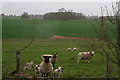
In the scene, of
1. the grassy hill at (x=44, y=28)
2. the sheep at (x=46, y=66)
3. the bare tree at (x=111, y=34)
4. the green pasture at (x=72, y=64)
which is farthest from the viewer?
the grassy hill at (x=44, y=28)

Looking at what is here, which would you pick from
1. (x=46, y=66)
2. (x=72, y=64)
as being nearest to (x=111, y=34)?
(x=46, y=66)

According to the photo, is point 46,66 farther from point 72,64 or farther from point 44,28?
point 44,28

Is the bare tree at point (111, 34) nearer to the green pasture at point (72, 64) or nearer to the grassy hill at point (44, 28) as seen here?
the green pasture at point (72, 64)

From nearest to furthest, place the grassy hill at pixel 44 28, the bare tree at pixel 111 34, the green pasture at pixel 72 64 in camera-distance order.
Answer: the bare tree at pixel 111 34, the green pasture at pixel 72 64, the grassy hill at pixel 44 28

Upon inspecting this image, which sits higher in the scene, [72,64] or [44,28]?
[44,28]

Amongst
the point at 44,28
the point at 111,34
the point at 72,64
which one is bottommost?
the point at 72,64

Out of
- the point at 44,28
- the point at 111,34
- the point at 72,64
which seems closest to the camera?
the point at 111,34

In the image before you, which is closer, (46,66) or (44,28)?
(46,66)

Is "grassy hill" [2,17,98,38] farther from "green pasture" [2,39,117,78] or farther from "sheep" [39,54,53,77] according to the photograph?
"sheep" [39,54,53,77]

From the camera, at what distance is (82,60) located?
609 inches

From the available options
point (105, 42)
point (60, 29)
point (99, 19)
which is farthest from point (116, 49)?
point (60, 29)

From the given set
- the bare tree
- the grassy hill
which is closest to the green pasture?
the bare tree

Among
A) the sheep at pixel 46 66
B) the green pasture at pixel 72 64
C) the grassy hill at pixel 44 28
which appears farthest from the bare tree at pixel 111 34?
the grassy hill at pixel 44 28

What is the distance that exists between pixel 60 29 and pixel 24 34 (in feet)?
26.8
